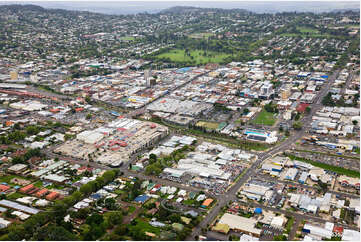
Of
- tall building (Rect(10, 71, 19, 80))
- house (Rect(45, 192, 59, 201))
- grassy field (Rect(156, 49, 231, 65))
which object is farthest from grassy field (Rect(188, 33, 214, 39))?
house (Rect(45, 192, 59, 201))

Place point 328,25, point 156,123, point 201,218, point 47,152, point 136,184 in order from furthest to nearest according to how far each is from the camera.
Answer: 1. point 328,25
2. point 156,123
3. point 47,152
4. point 136,184
5. point 201,218

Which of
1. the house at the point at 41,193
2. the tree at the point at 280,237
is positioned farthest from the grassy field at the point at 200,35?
the tree at the point at 280,237

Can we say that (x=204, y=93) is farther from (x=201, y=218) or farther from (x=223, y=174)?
(x=201, y=218)

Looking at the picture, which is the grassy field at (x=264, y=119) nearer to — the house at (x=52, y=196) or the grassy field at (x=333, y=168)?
the grassy field at (x=333, y=168)

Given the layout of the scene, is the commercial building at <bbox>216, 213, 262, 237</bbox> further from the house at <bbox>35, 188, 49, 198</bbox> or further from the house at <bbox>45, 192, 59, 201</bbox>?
the house at <bbox>35, 188, 49, 198</bbox>

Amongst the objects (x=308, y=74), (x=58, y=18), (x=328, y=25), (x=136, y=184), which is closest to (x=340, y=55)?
(x=308, y=74)

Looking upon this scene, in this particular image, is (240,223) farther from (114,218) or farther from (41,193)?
(41,193)

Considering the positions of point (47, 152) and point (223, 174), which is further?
point (47, 152)
